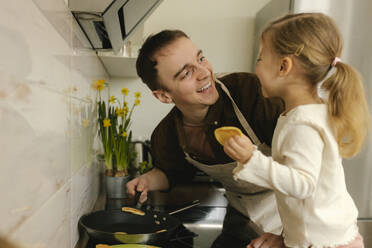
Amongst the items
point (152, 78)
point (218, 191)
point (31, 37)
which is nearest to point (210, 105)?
point (152, 78)

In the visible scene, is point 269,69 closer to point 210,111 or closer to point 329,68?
point 329,68

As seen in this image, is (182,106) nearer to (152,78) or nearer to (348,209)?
(152,78)

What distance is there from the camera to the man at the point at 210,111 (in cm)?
107

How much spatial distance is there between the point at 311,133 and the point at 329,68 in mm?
169

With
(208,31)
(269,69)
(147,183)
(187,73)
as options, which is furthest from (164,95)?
(208,31)

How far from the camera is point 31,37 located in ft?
1.53

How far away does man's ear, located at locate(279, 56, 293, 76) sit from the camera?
63cm

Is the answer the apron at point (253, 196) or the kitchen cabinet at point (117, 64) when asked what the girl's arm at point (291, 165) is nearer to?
the apron at point (253, 196)

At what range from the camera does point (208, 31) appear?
1.93m

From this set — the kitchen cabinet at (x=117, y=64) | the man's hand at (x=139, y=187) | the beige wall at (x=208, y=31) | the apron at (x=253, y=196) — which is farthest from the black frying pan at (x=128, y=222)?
the beige wall at (x=208, y=31)

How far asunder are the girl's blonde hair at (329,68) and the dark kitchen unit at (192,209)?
1.50ft

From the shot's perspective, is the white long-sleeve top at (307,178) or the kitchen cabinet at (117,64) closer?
the white long-sleeve top at (307,178)

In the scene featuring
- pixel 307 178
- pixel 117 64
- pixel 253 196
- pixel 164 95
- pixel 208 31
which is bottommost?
pixel 253 196

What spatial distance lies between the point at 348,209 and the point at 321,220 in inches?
3.9
